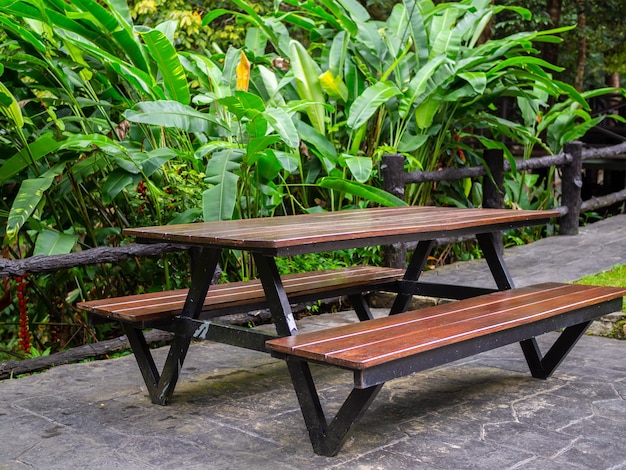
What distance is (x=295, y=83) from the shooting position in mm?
5938

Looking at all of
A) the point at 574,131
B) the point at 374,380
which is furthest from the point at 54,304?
the point at 574,131

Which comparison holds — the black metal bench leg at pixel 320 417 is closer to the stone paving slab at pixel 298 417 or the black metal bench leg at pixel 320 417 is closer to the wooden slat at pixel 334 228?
the stone paving slab at pixel 298 417

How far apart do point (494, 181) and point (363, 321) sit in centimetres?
348

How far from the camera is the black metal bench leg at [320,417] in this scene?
273 centimetres

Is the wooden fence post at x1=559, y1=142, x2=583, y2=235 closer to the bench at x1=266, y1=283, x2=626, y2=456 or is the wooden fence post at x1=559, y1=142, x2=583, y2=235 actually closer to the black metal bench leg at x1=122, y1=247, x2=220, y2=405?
the bench at x1=266, y1=283, x2=626, y2=456

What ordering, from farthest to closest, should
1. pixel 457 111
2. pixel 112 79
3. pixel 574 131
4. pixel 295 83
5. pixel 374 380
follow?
pixel 574 131 → pixel 457 111 → pixel 295 83 → pixel 112 79 → pixel 374 380

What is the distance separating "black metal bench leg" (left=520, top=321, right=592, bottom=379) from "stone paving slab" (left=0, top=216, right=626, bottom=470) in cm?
6

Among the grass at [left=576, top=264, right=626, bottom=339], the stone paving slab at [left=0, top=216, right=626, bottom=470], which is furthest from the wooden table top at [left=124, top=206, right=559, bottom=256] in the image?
the grass at [left=576, top=264, right=626, bottom=339]

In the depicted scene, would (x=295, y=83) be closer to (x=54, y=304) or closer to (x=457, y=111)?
(x=457, y=111)

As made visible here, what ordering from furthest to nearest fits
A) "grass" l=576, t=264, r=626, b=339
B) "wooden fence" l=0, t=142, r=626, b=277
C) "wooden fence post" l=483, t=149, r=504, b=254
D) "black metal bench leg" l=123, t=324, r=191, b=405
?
"wooden fence post" l=483, t=149, r=504, b=254 < "grass" l=576, t=264, r=626, b=339 < "wooden fence" l=0, t=142, r=626, b=277 < "black metal bench leg" l=123, t=324, r=191, b=405

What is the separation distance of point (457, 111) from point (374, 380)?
4.19 meters

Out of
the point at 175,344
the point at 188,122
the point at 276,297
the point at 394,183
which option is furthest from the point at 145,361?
the point at 394,183

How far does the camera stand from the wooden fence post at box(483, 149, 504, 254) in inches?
260

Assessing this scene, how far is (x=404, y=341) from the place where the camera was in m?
2.71
